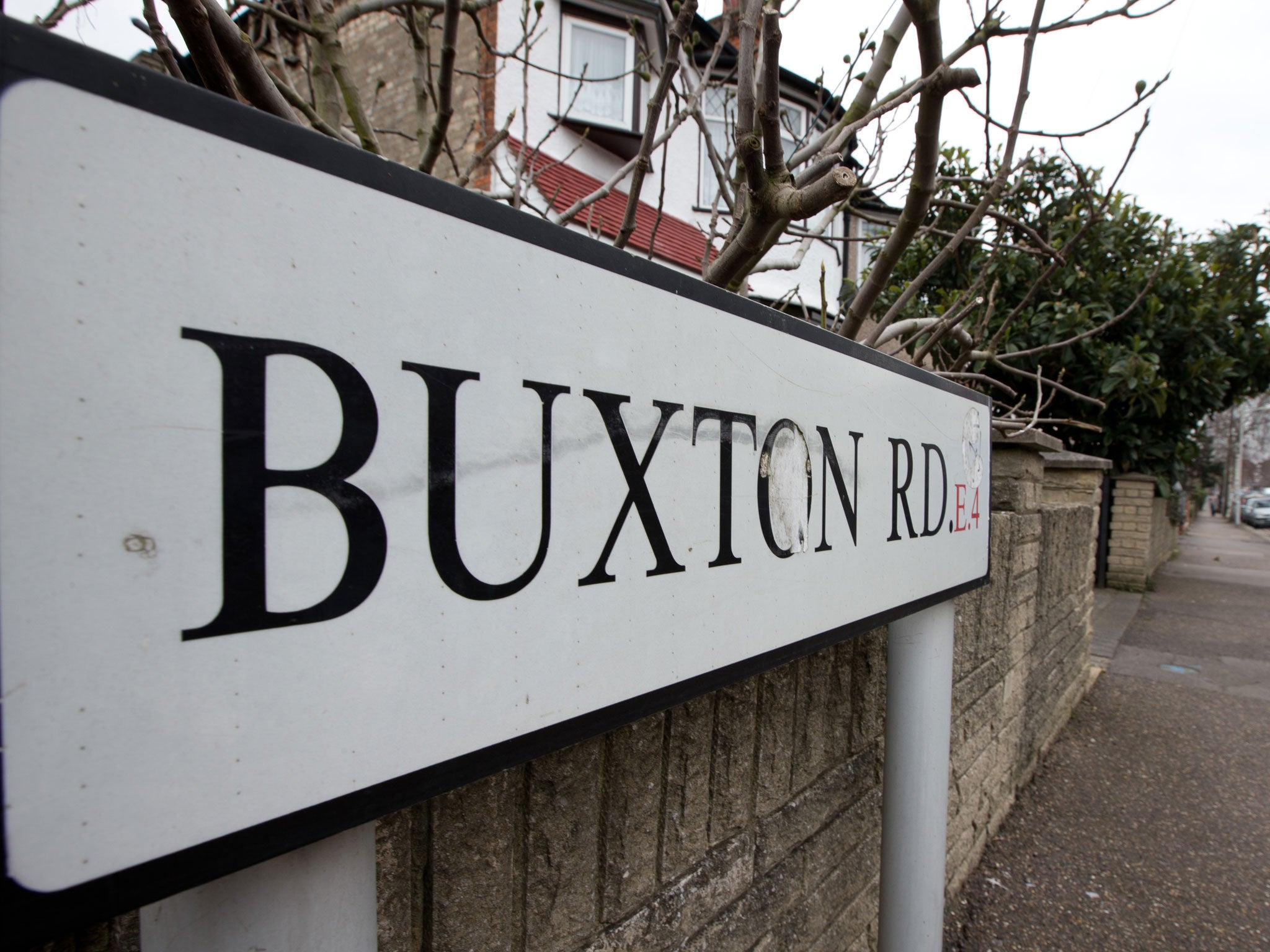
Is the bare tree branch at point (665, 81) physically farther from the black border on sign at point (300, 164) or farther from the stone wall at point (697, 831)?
the stone wall at point (697, 831)

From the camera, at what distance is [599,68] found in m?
9.68

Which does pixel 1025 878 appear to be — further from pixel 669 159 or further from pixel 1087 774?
pixel 669 159

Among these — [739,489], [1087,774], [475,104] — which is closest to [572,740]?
[739,489]

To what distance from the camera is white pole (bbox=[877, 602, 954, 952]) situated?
1718 millimetres

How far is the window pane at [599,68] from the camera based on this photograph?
9.14 m

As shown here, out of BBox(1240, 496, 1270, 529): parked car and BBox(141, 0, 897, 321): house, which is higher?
BBox(141, 0, 897, 321): house

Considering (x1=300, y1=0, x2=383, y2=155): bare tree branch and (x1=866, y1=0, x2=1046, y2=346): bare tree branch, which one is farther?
(x1=866, y1=0, x2=1046, y2=346): bare tree branch

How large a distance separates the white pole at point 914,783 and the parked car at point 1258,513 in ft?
121

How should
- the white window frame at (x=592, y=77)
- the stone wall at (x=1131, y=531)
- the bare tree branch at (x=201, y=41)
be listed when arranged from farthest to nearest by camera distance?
the stone wall at (x=1131, y=531) → the white window frame at (x=592, y=77) → the bare tree branch at (x=201, y=41)

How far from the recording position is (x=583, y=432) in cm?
77

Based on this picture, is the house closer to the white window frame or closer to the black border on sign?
the white window frame

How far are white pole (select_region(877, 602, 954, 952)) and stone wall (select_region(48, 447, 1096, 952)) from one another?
0.45 feet

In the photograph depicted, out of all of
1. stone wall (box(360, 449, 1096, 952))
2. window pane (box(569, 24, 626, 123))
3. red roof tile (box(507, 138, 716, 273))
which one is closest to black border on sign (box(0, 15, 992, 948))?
stone wall (box(360, 449, 1096, 952))

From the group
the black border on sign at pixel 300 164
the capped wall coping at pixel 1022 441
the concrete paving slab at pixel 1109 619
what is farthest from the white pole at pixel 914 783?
the concrete paving slab at pixel 1109 619
